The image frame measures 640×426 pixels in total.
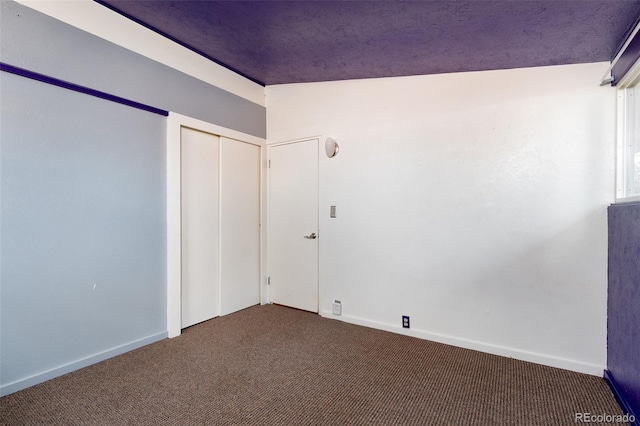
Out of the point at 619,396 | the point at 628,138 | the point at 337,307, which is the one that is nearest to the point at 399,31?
the point at 628,138

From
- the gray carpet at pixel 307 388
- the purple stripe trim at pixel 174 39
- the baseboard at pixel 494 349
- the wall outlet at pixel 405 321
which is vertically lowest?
the gray carpet at pixel 307 388

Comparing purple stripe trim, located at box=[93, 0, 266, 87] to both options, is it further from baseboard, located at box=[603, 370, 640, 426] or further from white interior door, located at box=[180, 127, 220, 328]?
baseboard, located at box=[603, 370, 640, 426]

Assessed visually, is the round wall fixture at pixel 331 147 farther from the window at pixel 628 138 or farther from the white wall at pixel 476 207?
the window at pixel 628 138

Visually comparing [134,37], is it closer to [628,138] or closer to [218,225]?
[218,225]

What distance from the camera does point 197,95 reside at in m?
3.17

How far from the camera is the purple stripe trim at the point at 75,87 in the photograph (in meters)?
2.03

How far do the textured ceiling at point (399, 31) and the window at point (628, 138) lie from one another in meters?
0.30

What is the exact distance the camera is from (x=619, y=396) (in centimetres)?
198

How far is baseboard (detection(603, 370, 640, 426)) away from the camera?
1.75 metres

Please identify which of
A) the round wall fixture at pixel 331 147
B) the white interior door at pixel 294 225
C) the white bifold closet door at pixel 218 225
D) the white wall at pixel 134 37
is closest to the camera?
the white wall at pixel 134 37

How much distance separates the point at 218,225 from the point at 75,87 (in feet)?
5.69

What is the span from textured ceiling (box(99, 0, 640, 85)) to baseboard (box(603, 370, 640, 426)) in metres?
2.32

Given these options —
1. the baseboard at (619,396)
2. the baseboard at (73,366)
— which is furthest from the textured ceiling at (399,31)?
the baseboard at (73,366)

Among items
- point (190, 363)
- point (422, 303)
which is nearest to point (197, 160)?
point (190, 363)
